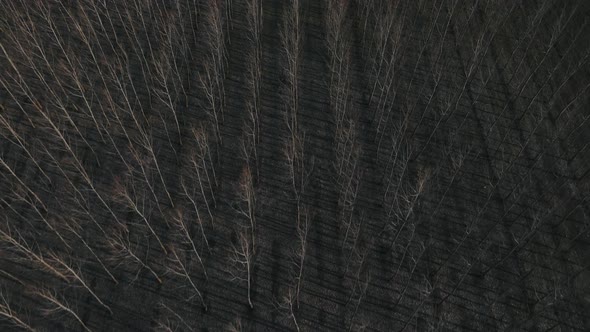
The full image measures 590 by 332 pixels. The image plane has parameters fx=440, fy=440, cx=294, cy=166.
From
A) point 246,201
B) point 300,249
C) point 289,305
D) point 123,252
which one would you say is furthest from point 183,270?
point 300,249

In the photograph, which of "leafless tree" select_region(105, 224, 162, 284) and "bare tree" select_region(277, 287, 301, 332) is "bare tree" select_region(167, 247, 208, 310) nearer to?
"leafless tree" select_region(105, 224, 162, 284)

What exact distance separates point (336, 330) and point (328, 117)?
15.1 m

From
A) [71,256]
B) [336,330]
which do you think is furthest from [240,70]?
[336,330]

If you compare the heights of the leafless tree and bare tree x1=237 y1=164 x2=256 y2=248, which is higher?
bare tree x1=237 y1=164 x2=256 y2=248

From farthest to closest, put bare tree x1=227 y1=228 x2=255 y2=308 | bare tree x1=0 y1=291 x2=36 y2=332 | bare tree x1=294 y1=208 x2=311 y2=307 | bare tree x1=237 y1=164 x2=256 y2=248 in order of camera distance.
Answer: bare tree x1=237 y1=164 x2=256 y2=248
bare tree x1=227 y1=228 x2=255 y2=308
bare tree x1=294 y1=208 x2=311 y2=307
bare tree x1=0 y1=291 x2=36 y2=332

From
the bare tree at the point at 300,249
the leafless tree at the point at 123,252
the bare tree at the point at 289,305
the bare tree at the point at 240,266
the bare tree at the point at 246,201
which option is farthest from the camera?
the bare tree at the point at 246,201

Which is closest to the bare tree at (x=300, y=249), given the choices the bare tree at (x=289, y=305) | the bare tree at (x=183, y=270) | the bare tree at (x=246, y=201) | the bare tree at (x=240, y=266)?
the bare tree at (x=289, y=305)

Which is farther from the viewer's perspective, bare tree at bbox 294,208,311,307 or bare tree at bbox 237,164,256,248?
bare tree at bbox 237,164,256,248

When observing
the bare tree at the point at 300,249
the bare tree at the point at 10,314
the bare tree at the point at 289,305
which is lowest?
the bare tree at the point at 10,314

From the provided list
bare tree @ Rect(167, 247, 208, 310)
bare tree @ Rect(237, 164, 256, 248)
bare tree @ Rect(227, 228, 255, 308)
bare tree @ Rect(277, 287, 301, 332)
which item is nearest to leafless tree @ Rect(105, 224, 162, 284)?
bare tree @ Rect(167, 247, 208, 310)

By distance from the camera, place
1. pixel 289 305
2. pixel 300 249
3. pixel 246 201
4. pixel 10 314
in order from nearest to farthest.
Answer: pixel 10 314
pixel 289 305
pixel 300 249
pixel 246 201

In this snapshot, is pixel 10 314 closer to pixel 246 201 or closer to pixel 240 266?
pixel 240 266

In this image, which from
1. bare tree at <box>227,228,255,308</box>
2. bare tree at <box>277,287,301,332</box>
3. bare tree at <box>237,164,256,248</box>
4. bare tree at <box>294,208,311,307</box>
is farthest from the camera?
bare tree at <box>237,164,256,248</box>

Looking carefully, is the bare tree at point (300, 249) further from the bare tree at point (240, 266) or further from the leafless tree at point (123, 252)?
the leafless tree at point (123, 252)
